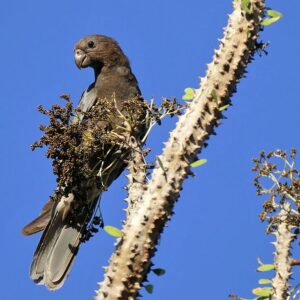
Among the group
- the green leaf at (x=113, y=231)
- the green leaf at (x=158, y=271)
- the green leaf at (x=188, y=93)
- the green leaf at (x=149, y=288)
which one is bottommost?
the green leaf at (x=149, y=288)

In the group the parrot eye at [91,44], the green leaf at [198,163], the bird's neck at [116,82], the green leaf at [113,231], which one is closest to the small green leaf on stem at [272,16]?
the green leaf at [198,163]

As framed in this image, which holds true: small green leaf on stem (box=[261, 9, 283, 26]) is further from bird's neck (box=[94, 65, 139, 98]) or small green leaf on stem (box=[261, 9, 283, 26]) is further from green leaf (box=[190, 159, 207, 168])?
bird's neck (box=[94, 65, 139, 98])

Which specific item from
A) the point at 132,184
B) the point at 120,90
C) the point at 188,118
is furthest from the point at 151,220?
the point at 120,90

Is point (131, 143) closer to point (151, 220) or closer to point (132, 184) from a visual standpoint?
point (132, 184)

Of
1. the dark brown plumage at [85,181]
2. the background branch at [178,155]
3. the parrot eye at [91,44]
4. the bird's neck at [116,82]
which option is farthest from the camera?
the parrot eye at [91,44]

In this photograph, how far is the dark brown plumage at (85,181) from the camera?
524 cm

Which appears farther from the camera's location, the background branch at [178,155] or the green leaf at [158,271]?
the green leaf at [158,271]

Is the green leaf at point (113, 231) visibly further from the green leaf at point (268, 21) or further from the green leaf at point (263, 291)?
the green leaf at point (268, 21)

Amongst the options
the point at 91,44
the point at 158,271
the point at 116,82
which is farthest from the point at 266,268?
the point at 91,44

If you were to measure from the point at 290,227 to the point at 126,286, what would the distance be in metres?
1.13

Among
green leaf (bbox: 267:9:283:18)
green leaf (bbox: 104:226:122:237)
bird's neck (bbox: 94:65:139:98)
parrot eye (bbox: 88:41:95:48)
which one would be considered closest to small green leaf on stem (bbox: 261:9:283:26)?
green leaf (bbox: 267:9:283:18)

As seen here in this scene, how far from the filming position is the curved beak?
8.62 meters

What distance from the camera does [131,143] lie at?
182 inches

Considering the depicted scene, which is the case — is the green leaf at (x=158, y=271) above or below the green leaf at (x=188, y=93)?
below
